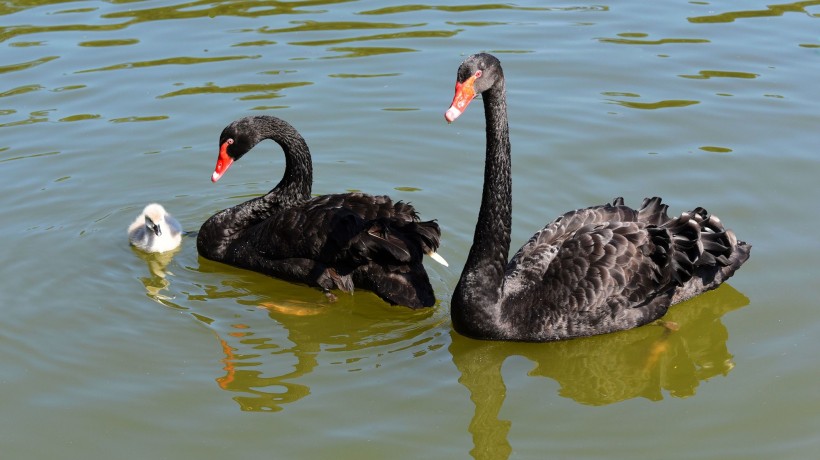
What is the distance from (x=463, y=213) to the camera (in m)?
8.18

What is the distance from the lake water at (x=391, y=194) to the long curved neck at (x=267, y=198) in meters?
0.21

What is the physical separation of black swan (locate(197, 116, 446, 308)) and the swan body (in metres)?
0.21

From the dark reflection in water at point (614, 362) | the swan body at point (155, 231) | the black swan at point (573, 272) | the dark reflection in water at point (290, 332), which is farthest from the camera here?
the swan body at point (155, 231)

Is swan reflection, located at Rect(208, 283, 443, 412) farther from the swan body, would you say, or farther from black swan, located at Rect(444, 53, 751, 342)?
the swan body

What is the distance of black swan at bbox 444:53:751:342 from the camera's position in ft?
21.3

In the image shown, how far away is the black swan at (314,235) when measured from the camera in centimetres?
700

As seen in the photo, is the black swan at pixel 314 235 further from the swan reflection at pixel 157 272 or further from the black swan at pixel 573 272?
the black swan at pixel 573 272

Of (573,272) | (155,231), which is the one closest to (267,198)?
(155,231)

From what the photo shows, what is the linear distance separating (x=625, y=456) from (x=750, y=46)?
6.73 meters

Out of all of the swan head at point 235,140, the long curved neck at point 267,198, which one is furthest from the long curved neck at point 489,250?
the swan head at point 235,140

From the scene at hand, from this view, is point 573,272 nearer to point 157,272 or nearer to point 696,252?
point 696,252

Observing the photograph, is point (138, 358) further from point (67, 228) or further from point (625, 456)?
point (625, 456)

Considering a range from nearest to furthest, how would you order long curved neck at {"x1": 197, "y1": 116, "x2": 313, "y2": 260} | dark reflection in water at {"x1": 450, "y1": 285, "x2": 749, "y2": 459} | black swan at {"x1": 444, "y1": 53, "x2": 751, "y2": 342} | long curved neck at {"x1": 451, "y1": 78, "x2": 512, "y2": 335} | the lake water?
the lake water < dark reflection in water at {"x1": 450, "y1": 285, "x2": 749, "y2": 459} < long curved neck at {"x1": 451, "y1": 78, "x2": 512, "y2": 335} < black swan at {"x1": 444, "y1": 53, "x2": 751, "y2": 342} < long curved neck at {"x1": 197, "y1": 116, "x2": 313, "y2": 260}

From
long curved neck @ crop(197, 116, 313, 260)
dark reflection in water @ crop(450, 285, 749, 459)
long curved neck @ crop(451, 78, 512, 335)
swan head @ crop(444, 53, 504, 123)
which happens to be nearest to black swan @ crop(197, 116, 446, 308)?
long curved neck @ crop(197, 116, 313, 260)
